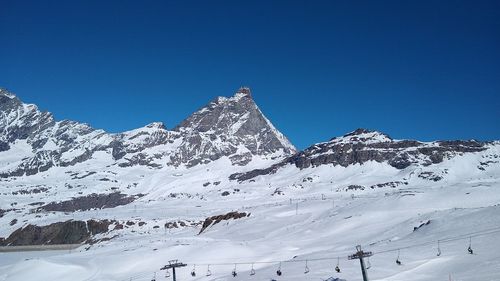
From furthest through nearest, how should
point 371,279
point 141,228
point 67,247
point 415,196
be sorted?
point 141,228
point 67,247
point 415,196
point 371,279

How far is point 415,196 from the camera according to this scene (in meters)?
125

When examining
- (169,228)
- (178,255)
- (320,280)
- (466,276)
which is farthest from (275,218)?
(466,276)

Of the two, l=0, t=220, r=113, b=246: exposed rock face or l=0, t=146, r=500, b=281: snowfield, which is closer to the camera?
l=0, t=146, r=500, b=281: snowfield

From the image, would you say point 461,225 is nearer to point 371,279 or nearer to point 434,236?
point 434,236

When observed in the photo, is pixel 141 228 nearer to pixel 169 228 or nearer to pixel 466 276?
pixel 169 228

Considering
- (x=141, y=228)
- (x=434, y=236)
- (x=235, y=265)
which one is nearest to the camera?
(x=434, y=236)

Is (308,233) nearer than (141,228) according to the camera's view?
Yes

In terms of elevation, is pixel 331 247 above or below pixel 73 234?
below

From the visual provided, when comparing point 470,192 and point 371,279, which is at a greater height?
point 470,192

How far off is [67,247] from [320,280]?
14894 centimetres

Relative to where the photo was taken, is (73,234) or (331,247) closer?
(331,247)

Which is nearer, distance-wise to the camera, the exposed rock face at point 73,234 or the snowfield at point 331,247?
the snowfield at point 331,247

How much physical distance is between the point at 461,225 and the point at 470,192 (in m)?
72.8

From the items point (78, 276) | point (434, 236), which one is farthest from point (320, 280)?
point (78, 276)
